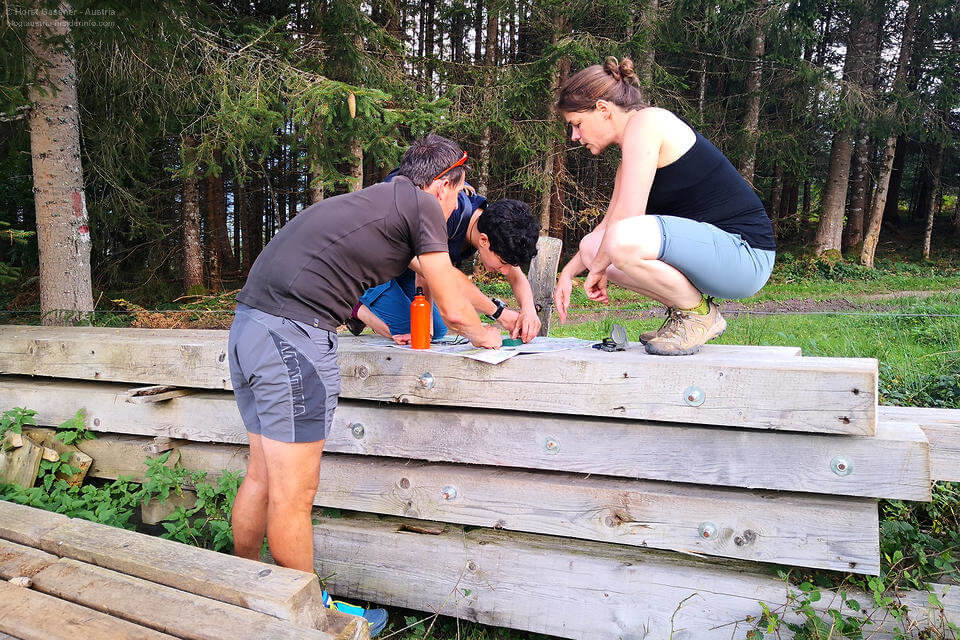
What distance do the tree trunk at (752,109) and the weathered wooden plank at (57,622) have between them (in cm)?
1598

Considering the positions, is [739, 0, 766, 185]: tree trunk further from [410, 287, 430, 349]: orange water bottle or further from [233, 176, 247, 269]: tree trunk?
[410, 287, 430, 349]: orange water bottle

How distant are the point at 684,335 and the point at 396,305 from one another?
1.91 metres

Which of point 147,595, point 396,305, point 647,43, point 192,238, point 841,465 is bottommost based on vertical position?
point 192,238

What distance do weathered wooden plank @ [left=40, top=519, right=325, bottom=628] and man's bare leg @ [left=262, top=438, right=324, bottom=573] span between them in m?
0.30

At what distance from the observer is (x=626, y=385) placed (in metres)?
2.70

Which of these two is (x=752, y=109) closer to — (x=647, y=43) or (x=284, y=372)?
(x=647, y=43)

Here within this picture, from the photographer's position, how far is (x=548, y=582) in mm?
2867

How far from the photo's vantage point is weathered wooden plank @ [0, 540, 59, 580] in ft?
7.14

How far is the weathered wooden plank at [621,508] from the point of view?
8.11 ft

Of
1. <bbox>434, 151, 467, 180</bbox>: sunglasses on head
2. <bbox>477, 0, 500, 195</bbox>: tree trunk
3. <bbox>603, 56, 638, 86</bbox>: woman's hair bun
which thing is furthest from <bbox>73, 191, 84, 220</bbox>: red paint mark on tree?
<bbox>477, 0, 500, 195</bbox>: tree trunk

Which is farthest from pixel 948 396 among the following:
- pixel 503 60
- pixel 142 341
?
pixel 503 60

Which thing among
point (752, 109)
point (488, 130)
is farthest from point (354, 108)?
point (752, 109)

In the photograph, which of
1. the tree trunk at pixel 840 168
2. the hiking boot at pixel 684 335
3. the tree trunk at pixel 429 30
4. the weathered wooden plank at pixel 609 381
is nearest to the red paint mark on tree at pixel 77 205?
the weathered wooden plank at pixel 609 381

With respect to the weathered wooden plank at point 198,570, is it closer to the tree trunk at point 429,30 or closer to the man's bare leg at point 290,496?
the man's bare leg at point 290,496
